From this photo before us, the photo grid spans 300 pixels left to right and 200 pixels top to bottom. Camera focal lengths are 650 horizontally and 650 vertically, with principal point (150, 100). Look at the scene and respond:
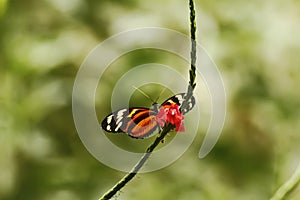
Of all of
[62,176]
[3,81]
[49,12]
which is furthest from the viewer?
[49,12]

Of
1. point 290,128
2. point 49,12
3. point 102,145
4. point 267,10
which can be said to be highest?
point 49,12

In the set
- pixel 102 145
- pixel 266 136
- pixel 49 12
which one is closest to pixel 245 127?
pixel 266 136

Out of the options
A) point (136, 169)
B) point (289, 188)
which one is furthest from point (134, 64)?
point (136, 169)

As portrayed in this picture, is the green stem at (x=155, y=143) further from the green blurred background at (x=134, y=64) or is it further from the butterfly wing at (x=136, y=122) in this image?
the green blurred background at (x=134, y=64)

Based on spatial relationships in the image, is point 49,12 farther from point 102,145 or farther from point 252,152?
point 252,152

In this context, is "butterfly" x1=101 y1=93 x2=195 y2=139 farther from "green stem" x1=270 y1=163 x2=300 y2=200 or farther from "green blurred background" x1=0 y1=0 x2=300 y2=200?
"green blurred background" x1=0 y1=0 x2=300 y2=200

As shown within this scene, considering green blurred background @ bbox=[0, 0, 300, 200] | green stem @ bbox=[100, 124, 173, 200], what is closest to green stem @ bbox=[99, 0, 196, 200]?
green stem @ bbox=[100, 124, 173, 200]
